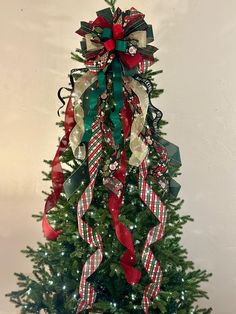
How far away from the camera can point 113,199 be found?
1.33m

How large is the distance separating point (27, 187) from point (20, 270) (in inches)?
17.6

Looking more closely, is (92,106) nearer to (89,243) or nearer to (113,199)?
(113,199)

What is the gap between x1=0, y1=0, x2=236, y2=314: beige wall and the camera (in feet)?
7.04

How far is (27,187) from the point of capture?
2.22 metres

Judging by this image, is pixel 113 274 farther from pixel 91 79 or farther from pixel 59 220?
pixel 91 79

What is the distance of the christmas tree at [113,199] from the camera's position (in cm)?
132

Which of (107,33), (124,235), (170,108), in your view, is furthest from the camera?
(170,108)

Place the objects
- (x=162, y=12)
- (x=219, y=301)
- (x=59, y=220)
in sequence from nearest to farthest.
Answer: (x=59, y=220) < (x=219, y=301) < (x=162, y=12)

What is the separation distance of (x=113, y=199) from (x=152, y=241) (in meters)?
0.19

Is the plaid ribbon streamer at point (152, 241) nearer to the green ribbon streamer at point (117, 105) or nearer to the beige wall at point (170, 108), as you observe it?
the green ribbon streamer at point (117, 105)

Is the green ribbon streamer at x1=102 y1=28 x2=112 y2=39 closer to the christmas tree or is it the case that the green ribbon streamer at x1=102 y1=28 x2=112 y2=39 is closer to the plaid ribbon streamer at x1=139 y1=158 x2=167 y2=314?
the christmas tree

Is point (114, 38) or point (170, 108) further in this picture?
point (170, 108)

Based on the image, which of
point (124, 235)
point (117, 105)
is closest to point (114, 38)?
point (117, 105)

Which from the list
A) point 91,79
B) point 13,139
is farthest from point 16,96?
point 91,79
